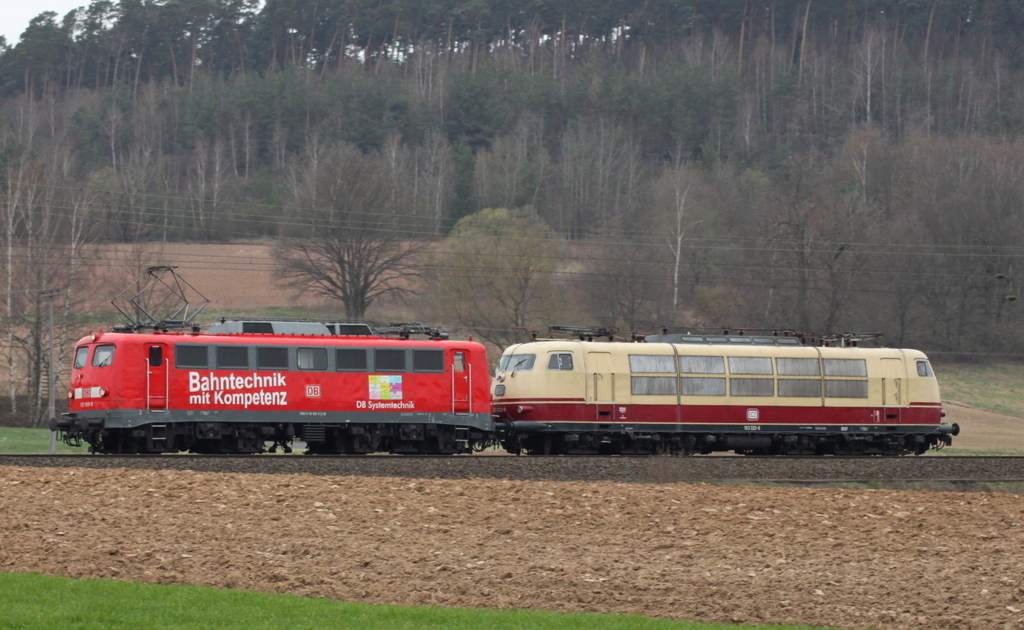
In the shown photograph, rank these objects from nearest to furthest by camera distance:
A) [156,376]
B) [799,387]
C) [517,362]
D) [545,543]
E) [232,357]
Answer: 1. [545,543]
2. [156,376]
3. [232,357]
4. [517,362]
5. [799,387]

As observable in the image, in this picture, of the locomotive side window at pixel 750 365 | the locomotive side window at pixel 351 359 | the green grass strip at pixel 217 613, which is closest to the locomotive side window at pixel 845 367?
the locomotive side window at pixel 750 365

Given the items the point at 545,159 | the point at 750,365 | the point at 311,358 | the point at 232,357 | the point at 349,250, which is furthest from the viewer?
the point at 545,159

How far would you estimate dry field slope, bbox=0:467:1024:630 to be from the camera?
13.5m

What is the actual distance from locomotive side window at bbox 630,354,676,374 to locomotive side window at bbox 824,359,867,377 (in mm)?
5091

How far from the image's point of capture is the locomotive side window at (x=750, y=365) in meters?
34.0

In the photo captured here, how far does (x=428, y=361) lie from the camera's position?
31000 millimetres

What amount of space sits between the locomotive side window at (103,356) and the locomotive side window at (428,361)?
7476 millimetres

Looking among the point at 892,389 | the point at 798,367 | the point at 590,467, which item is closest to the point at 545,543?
the point at 590,467

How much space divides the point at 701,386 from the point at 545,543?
57.6 ft

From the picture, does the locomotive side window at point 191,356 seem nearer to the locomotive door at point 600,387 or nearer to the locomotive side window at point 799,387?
the locomotive door at point 600,387

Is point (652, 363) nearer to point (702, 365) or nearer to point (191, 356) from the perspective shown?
point (702, 365)

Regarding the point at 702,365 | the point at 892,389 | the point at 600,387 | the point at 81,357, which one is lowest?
the point at 892,389

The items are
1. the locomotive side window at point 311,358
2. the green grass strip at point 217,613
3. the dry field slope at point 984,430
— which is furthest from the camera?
the dry field slope at point 984,430

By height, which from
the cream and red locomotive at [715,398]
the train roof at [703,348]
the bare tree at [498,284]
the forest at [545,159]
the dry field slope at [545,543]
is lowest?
the dry field slope at [545,543]
